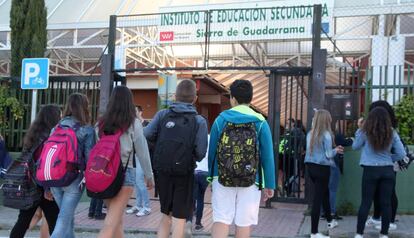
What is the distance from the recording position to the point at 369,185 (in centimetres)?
655

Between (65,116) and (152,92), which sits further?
(152,92)

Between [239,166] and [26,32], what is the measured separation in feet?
26.0

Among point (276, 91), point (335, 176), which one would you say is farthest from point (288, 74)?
point (335, 176)

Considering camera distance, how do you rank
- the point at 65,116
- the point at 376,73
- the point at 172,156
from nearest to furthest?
the point at 172,156 < the point at 65,116 < the point at 376,73

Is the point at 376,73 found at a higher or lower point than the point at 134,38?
lower

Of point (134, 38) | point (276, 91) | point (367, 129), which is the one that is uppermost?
point (134, 38)

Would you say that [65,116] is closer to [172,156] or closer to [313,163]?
[172,156]

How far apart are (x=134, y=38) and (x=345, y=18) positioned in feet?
18.4

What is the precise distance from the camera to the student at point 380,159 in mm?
6438

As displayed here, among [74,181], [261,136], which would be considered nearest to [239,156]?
[261,136]

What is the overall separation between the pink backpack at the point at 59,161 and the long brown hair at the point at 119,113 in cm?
36

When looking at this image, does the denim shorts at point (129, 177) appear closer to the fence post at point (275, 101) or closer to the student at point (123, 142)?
the student at point (123, 142)

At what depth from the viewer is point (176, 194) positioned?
4.89 metres

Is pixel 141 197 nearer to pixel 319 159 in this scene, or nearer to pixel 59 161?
pixel 319 159
